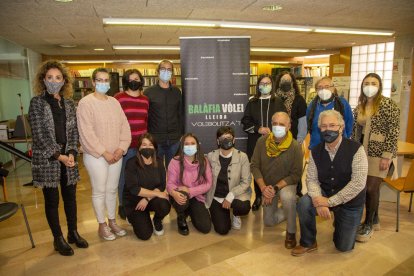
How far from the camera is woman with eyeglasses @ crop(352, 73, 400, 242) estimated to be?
2.94 metres

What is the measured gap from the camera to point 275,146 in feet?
10.2

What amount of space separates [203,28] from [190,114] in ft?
9.91

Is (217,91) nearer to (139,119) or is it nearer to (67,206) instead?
(139,119)

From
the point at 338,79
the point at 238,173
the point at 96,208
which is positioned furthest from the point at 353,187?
the point at 338,79

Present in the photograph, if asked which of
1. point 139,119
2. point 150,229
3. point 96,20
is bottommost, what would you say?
point 150,229

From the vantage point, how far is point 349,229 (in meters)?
2.68

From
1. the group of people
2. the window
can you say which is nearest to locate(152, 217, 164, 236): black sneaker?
the group of people

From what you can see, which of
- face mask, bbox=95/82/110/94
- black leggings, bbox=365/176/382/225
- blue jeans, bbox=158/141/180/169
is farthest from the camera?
blue jeans, bbox=158/141/180/169

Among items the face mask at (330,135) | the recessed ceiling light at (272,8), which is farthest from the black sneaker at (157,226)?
the recessed ceiling light at (272,8)

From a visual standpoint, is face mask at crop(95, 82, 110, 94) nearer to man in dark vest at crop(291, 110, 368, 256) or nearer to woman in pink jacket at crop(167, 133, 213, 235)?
woman in pink jacket at crop(167, 133, 213, 235)

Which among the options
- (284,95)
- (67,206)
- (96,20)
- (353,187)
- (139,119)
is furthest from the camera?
(96,20)

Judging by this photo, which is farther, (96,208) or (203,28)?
(203,28)

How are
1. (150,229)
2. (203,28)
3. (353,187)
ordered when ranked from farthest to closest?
(203,28)
(150,229)
(353,187)

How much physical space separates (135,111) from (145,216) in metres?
1.14
